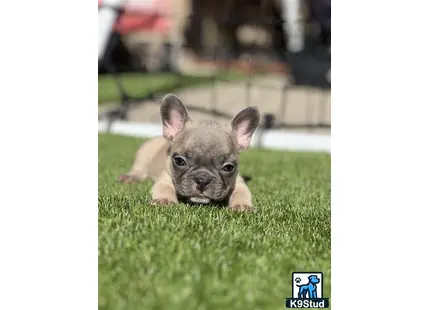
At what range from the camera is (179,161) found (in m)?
3.25

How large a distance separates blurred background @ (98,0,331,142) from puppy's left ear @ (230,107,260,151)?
1.46 meters

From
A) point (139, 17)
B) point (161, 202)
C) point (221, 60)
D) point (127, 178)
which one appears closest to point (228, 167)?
point (161, 202)

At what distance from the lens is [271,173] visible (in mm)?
4645

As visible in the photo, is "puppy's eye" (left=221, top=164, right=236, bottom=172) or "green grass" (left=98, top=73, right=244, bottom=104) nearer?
"puppy's eye" (left=221, top=164, right=236, bottom=172)

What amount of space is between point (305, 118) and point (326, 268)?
5.48 meters

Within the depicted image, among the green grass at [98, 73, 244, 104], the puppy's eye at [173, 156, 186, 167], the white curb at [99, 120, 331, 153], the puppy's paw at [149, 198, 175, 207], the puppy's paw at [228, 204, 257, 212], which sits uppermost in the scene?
the green grass at [98, 73, 244, 104]

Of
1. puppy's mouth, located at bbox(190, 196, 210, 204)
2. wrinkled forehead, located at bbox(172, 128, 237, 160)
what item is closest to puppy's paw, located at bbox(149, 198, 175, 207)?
puppy's mouth, located at bbox(190, 196, 210, 204)

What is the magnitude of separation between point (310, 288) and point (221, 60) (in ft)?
39.2

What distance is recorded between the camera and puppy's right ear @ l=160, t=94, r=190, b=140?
3428 mm

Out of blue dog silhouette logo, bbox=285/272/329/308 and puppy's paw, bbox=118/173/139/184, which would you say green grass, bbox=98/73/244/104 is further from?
blue dog silhouette logo, bbox=285/272/329/308

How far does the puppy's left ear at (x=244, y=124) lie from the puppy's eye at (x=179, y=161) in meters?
0.42

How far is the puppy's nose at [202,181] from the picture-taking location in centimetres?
310

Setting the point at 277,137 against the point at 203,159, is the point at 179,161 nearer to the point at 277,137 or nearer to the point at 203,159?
the point at 203,159

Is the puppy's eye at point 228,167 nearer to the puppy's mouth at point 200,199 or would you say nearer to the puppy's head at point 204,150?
the puppy's head at point 204,150
